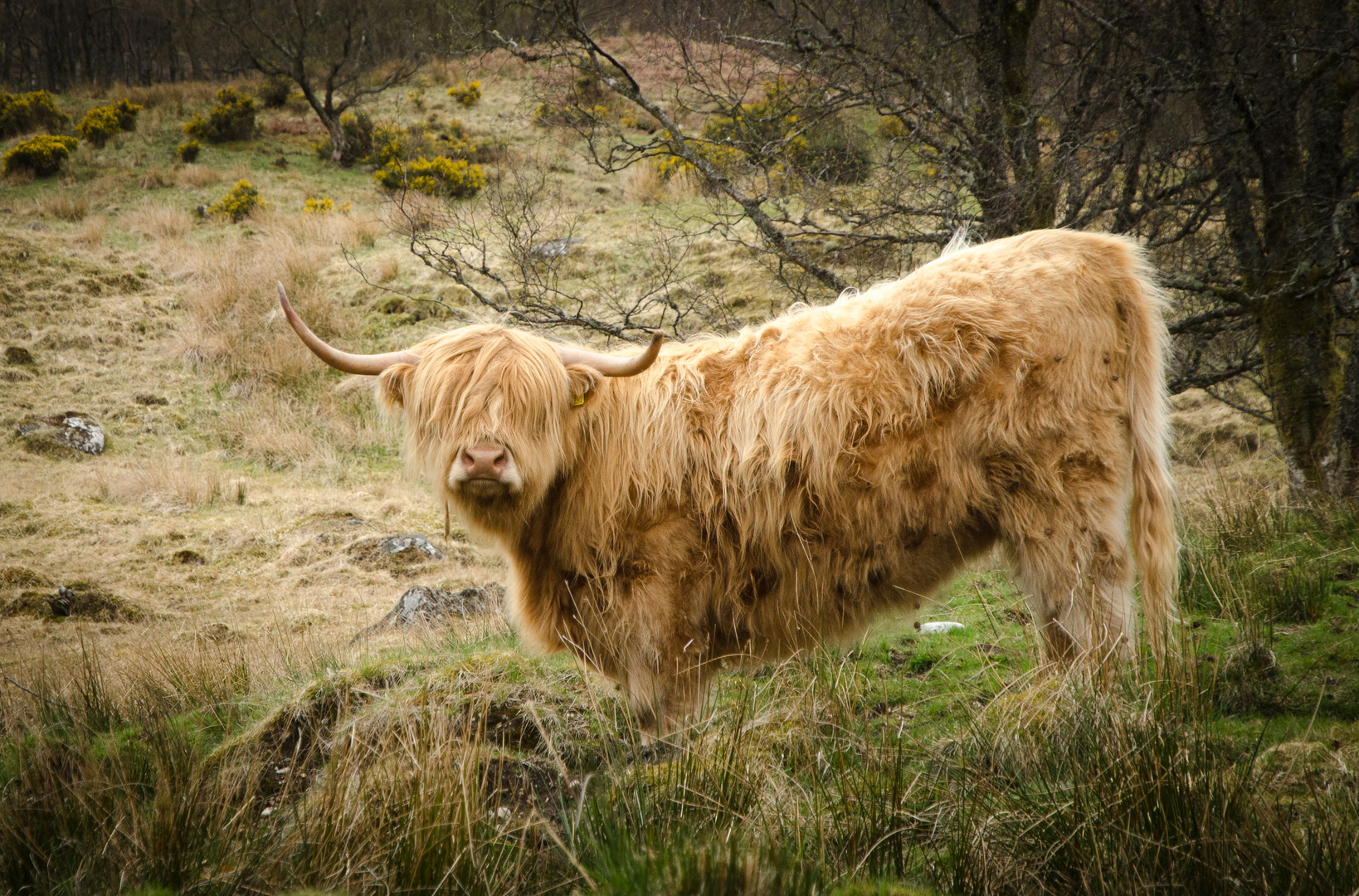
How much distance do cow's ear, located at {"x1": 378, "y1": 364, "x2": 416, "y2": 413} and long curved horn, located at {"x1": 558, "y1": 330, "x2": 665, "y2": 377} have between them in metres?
0.59

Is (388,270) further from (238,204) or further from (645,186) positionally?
(238,204)

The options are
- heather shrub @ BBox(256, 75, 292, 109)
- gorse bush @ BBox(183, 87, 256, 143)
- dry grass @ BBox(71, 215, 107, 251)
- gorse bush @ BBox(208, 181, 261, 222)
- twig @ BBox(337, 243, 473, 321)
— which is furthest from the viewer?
heather shrub @ BBox(256, 75, 292, 109)

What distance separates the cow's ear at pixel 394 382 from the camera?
3.08m

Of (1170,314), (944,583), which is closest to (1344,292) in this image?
(1170,314)

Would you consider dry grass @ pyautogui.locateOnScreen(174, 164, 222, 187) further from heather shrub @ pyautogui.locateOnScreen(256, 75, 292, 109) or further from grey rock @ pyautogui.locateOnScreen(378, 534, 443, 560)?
grey rock @ pyautogui.locateOnScreen(378, 534, 443, 560)

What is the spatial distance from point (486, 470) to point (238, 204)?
15.7m

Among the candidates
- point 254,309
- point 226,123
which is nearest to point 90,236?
point 254,309

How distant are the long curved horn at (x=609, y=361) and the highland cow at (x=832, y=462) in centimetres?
1

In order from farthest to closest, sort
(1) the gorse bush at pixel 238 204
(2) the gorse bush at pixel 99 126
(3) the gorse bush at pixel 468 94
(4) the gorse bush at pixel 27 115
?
1. (3) the gorse bush at pixel 468 94
2. (4) the gorse bush at pixel 27 115
3. (2) the gorse bush at pixel 99 126
4. (1) the gorse bush at pixel 238 204

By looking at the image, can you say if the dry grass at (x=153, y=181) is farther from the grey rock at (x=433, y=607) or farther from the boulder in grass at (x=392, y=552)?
the grey rock at (x=433, y=607)

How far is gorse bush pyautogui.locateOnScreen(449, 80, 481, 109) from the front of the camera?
69.8 ft

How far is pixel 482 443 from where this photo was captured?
2.73 meters

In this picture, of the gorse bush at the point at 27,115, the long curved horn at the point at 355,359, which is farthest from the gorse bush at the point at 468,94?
the long curved horn at the point at 355,359

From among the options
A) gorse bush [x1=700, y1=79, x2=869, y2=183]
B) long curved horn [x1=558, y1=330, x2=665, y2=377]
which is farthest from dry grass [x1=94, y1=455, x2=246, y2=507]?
long curved horn [x1=558, y1=330, x2=665, y2=377]
